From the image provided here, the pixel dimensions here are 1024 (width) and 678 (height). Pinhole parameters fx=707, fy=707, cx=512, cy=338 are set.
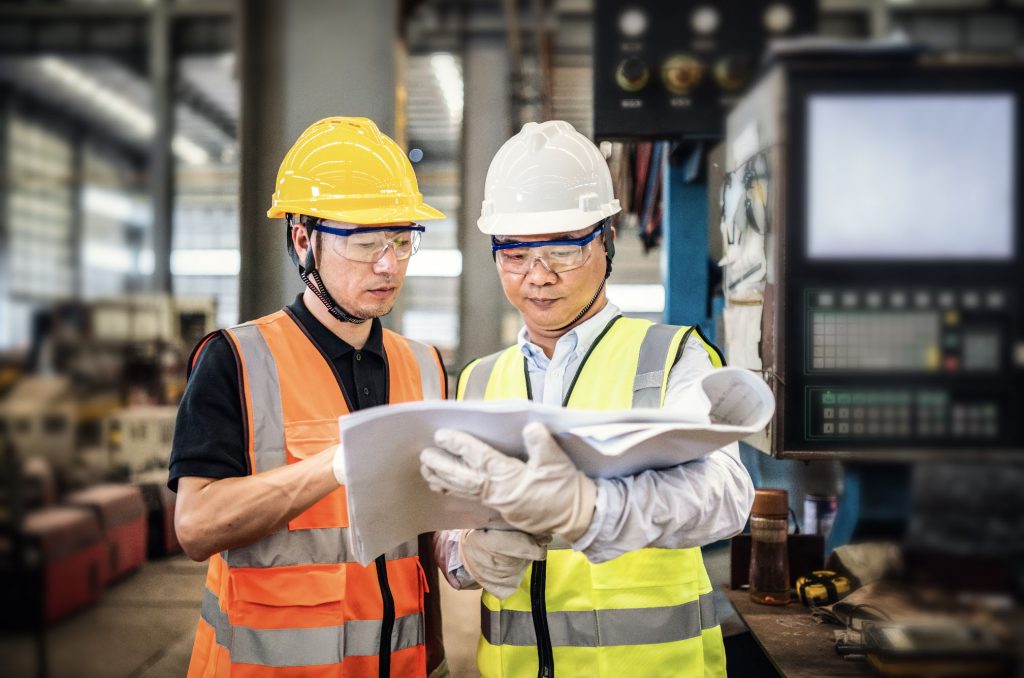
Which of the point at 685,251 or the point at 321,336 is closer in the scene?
the point at 321,336

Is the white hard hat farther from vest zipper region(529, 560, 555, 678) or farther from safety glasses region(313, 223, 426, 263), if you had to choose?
Answer: vest zipper region(529, 560, 555, 678)

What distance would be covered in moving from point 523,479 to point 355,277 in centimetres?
78

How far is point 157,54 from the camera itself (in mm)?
5953

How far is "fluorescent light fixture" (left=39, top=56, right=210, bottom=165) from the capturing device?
16.0 feet

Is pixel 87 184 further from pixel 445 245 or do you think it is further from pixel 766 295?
pixel 445 245

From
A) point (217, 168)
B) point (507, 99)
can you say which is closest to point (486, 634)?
point (507, 99)

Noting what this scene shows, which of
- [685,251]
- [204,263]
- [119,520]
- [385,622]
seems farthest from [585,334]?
[204,263]

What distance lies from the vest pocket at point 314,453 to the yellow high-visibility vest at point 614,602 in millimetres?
393

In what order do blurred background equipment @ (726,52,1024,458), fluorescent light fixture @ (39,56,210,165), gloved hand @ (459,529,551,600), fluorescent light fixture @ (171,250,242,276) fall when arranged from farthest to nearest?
fluorescent light fixture @ (171,250,242,276) < fluorescent light fixture @ (39,56,210,165) < gloved hand @ (459,529,551,600) < blurred background equipment @ (726,52,1024,458)

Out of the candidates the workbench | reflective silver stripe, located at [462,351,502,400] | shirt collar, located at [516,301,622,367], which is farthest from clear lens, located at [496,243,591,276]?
the workbench

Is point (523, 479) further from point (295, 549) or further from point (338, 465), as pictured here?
point (295, 549)

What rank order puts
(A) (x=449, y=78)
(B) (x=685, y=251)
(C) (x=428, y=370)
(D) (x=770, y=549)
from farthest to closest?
(A) (x=449, y=78)
(B) (x=685, y=251)
(D) (x=770, y=549)
(C) (x=428, y=370)

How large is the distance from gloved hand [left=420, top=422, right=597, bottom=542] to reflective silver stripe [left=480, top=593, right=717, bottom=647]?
47 cm

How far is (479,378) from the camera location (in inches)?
67.6
